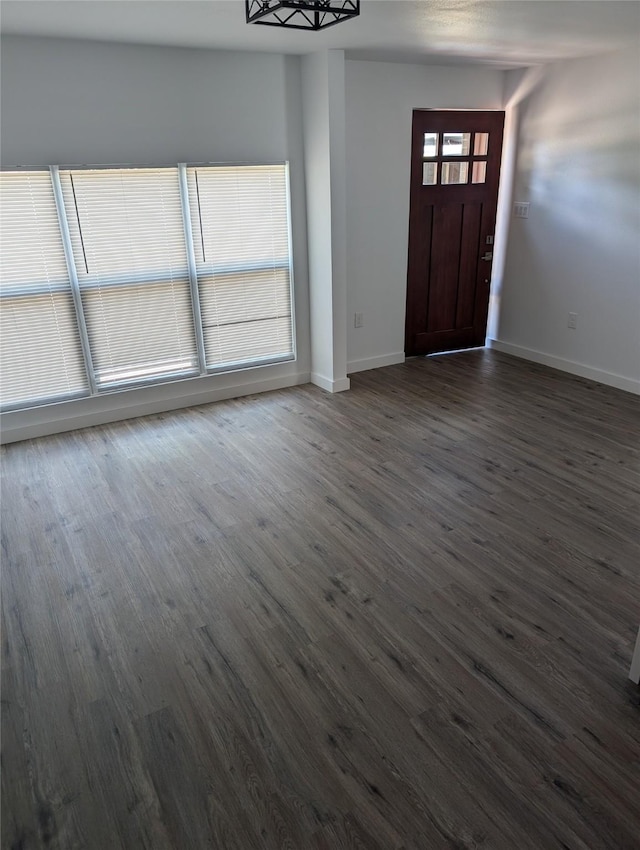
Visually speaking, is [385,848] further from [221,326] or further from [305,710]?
[221,326]

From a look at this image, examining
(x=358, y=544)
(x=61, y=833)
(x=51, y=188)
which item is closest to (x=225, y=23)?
(x=51, y=188)

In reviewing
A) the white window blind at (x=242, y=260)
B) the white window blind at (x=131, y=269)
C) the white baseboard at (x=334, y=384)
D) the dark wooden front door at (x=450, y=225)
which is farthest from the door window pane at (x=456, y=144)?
the white window blind at (x=131, y=269)

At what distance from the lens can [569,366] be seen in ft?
17.5

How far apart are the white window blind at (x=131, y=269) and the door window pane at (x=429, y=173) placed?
2.27 meters

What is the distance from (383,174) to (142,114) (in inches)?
79.9

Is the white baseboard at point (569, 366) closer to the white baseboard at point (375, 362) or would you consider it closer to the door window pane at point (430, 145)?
the white baseboard at point (375, 362)

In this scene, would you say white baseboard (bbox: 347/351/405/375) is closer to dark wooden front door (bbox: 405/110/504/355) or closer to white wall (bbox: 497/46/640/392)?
dark wooden front door (bbox: 405/110/504/355)

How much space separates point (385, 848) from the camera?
1.60 meters

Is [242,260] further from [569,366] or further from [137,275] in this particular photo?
[569,366]

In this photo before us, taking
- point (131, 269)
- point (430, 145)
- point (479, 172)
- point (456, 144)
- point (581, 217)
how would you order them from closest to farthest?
point (131, 269) < point (581, 217) < point (430, 145) < point (456, 144) < point (479, 172)

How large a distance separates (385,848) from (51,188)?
13.0 feet

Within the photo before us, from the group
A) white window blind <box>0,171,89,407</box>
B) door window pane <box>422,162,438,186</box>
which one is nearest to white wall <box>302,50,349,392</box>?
door window pane <box>422,162,438,186</box>

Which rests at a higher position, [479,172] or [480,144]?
[480,144]

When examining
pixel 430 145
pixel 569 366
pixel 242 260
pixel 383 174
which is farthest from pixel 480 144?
pixel 242 260
